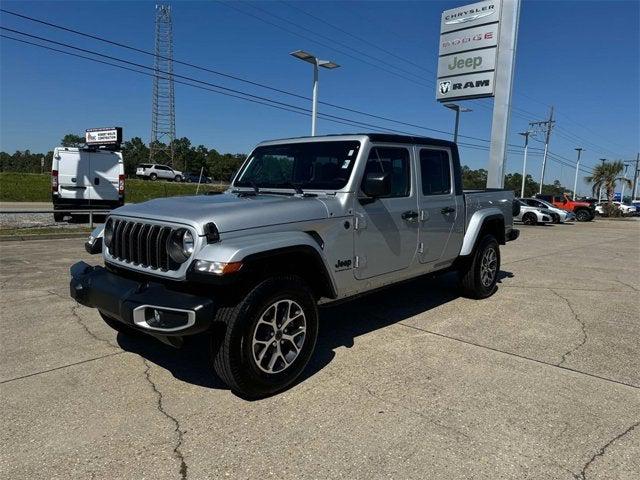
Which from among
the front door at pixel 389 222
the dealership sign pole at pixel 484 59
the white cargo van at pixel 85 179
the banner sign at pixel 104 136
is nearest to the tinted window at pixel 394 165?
the front door at pixel 389 222

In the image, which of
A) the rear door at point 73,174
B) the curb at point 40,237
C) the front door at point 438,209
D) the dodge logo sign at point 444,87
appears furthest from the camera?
the dodge logo sign at point 444,87

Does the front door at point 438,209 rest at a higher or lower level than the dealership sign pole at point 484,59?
lower

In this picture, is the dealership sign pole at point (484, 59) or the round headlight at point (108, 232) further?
the dealership sign pole at point (484, 59)

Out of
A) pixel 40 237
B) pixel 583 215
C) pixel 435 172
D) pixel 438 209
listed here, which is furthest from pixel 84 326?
pixel 583 215

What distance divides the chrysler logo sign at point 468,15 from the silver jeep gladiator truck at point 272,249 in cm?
1700

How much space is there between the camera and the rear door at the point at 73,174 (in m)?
14.1

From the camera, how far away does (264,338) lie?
11.4 feet

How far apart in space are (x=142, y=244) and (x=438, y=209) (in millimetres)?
3162

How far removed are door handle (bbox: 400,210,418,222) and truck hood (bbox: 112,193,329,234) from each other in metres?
1.12

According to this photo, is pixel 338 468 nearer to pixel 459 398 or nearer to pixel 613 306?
pixel 459 398

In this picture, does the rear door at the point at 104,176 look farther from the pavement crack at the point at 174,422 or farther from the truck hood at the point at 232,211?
the pavement crack at the point at 174,422

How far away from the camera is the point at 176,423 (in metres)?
3.10

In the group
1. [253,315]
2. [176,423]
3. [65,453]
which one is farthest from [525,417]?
[65,453]

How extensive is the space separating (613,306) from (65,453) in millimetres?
6537
